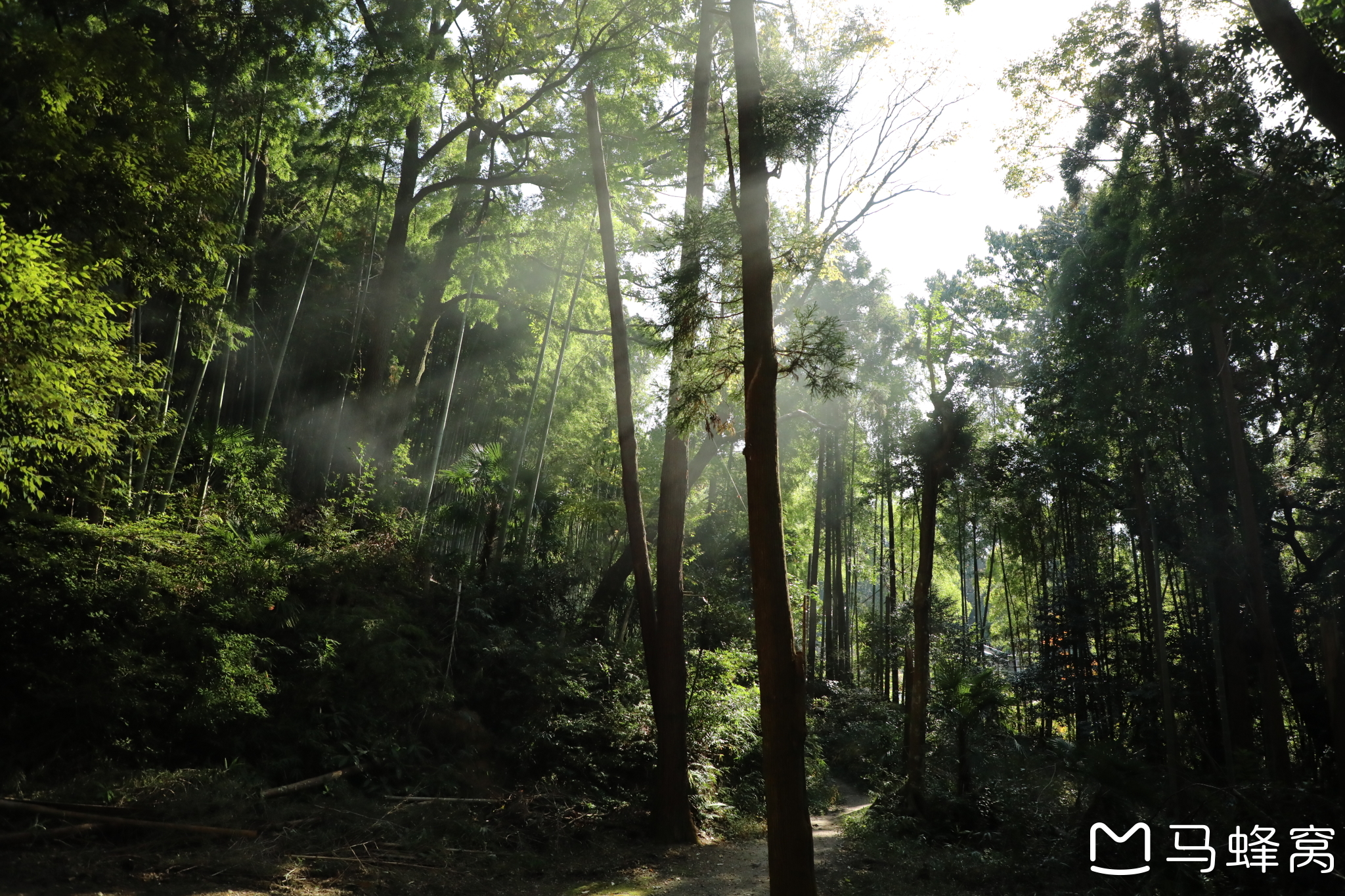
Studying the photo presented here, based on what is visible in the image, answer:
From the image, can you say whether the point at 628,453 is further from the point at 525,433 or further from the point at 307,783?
the point at 307,783

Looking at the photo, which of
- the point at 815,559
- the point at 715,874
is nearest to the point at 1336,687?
the point at 715,874

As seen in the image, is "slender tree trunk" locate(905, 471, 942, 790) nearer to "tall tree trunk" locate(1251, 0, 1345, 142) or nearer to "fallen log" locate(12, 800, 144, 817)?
"tall tree trunk" locate(1251, 0, 1345, 142)

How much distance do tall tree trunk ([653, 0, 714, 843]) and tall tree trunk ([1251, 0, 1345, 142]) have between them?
159 inches

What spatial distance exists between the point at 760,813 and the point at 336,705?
468 cm

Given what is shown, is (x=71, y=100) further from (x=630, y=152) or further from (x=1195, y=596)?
(x=1195, y=596)

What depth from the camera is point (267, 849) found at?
5234mm

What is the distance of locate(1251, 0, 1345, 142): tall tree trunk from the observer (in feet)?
14.9

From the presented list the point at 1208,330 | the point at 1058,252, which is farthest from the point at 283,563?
the point at 1058,252

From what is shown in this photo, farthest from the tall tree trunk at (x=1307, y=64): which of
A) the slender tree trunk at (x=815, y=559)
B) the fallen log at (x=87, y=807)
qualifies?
the slender tree trunk at (x=815, y=559)

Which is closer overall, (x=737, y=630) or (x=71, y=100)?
(x=71, y=100)

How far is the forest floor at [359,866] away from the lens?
4484mm

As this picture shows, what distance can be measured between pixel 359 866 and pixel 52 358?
4.18 m

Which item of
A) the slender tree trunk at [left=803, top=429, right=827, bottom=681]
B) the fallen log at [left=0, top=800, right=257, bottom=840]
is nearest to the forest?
the fallen log at [left=0, top=800, right=257, bottom=840]

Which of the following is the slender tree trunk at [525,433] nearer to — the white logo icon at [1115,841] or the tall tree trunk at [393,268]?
the tall tree trunk at [393,268]
